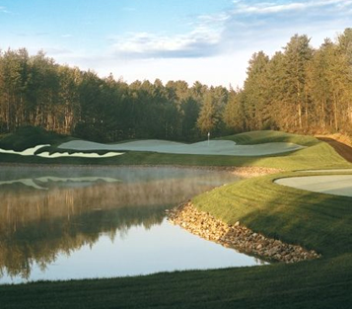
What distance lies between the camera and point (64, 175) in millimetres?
41656

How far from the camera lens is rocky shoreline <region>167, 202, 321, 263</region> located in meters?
14.9

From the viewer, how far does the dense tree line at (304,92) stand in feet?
222

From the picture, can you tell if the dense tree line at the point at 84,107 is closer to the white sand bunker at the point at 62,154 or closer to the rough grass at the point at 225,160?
the white sand bunker at the point at 62,154

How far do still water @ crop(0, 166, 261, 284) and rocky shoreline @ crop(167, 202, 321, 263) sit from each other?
1.61 ft

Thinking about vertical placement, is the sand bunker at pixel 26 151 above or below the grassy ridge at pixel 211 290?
above

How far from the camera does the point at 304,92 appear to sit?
7706 cm

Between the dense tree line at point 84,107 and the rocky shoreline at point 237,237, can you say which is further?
the dense tree line at point 84,107

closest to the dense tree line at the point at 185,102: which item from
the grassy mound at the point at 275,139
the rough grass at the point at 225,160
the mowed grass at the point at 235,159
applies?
the grassy mound at the point at 275,139

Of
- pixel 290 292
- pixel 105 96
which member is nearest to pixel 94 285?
pixel 290 292

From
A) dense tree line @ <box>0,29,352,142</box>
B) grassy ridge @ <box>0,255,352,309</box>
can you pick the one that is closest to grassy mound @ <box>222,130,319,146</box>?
dense tree line @ <box>0,29,352,142</box>

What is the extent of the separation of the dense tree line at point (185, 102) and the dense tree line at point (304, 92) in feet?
0.45

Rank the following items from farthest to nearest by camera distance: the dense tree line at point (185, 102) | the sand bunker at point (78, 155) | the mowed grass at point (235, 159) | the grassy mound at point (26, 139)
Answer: the dense tree line at point (185, 102), the grassy mound at point (26, 139), the sand bunker at point (78, 155), the mowed grass at point (235, 159)

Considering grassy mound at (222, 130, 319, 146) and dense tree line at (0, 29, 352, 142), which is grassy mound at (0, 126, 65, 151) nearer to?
dense tree line at (0, 29, 352, 142)

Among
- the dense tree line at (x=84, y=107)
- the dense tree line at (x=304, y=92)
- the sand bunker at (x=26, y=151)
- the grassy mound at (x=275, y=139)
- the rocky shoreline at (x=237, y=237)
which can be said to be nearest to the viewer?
the rocky shoreline at (x=237, y=237)
